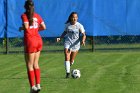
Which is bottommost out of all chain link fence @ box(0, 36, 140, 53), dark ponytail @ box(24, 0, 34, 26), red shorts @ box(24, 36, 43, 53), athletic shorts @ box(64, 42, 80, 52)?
chain link fence @ box(0, 36, 140, 53)

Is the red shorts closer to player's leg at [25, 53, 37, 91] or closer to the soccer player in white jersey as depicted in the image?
player's leg at [25, 53, 37, 91]

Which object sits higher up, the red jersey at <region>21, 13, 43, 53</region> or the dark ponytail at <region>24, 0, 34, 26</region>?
the dark ponytail at <region>24, 0, 34, 26</region>

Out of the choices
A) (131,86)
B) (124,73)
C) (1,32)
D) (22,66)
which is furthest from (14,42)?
(131,86)

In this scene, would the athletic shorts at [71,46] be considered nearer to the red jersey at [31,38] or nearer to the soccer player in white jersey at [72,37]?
the soccer player in white jersey at [72,37]

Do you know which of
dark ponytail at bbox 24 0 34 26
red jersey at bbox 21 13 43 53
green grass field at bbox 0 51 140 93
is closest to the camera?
dark ponytail at bbox 24 0 34 26

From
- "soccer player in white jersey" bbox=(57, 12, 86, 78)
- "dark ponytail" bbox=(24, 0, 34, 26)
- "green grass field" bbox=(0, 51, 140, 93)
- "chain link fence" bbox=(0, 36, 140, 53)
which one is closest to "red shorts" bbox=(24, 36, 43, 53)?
"dark ponytail" bbox=(24, 0, 34, 26)

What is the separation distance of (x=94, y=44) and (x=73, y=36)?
34.2 feet

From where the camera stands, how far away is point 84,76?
1581 centimetres

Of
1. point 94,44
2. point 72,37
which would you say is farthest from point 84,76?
point 94,44

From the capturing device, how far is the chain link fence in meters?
27.1

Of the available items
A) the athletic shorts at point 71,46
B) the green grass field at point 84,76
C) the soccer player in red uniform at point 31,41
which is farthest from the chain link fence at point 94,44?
the soccer player in red uniform at point 31,41

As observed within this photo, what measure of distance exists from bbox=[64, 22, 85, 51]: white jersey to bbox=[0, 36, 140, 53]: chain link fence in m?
10.1

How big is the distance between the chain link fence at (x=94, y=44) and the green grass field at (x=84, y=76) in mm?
3407

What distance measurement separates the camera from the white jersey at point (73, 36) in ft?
54.4
